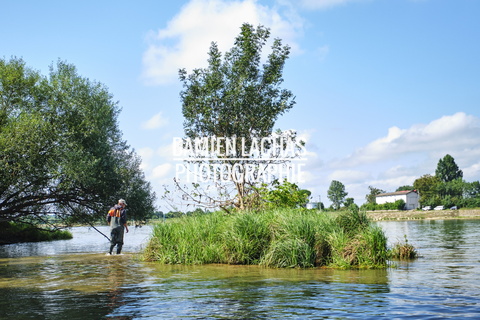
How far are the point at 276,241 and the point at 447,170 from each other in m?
153

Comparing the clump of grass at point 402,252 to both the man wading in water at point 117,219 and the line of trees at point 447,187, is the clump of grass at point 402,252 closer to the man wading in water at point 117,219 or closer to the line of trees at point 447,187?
the man wading in water at point 117,219

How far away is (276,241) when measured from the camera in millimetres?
17375

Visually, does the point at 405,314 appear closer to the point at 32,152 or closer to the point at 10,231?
the point at 32,152

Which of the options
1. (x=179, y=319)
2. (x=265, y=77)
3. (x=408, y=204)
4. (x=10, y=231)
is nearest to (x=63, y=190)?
(x=10, y=231)

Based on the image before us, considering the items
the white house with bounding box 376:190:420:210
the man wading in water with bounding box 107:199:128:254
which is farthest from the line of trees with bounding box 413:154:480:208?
the man wading in water with bounding box 107:199:128:254

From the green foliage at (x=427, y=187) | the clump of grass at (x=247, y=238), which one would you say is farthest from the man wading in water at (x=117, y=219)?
the green foliage at (x=427, y=187)

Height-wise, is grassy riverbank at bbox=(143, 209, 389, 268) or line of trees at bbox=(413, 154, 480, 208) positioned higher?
line of trees at bbox=(413, 154, 480, 208)

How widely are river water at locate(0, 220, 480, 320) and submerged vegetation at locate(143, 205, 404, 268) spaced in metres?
0.81

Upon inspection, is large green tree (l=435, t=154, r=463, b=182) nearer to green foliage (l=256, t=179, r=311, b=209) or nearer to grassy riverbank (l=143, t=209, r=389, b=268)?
green foliage (l=256, t=179, r=311, b=209)

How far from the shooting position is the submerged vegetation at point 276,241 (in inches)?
650

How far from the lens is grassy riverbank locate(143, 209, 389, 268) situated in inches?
650

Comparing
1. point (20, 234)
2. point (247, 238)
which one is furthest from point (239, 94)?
point (20, 234)

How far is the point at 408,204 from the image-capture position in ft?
535

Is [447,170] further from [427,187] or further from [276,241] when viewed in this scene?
[276,241]
